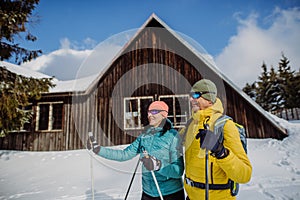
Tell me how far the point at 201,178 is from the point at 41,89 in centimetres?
630

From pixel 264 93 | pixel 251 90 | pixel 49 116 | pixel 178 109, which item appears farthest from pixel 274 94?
pixel 49 116

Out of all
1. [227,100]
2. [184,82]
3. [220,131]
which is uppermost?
[184,82]

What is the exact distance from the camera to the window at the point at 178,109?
9.03m

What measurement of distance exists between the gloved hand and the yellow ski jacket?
0.82ft

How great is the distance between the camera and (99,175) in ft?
19.1

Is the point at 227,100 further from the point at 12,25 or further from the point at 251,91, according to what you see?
the point at 251,91

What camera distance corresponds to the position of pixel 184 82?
937 cm

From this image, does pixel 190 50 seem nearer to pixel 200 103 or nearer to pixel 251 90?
pixel 200 103

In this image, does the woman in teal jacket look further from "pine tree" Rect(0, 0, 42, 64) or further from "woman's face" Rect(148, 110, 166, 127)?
"pine tree" Rect(0, 0, 42, 64)

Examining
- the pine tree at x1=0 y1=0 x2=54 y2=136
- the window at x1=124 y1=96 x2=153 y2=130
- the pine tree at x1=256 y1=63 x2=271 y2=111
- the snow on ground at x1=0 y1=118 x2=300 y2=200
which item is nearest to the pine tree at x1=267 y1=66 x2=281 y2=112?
the pine tree at x1=256 y1=63 x2=271 y2=111

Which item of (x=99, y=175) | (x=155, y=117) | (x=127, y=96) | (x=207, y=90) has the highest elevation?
(x=127, y=96)

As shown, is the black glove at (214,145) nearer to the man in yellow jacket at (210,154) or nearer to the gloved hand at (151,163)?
the man in yellow jacket at (210,154)

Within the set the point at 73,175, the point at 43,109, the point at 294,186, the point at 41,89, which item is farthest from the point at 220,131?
the point at 43,109

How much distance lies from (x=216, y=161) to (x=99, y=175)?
204 inches
